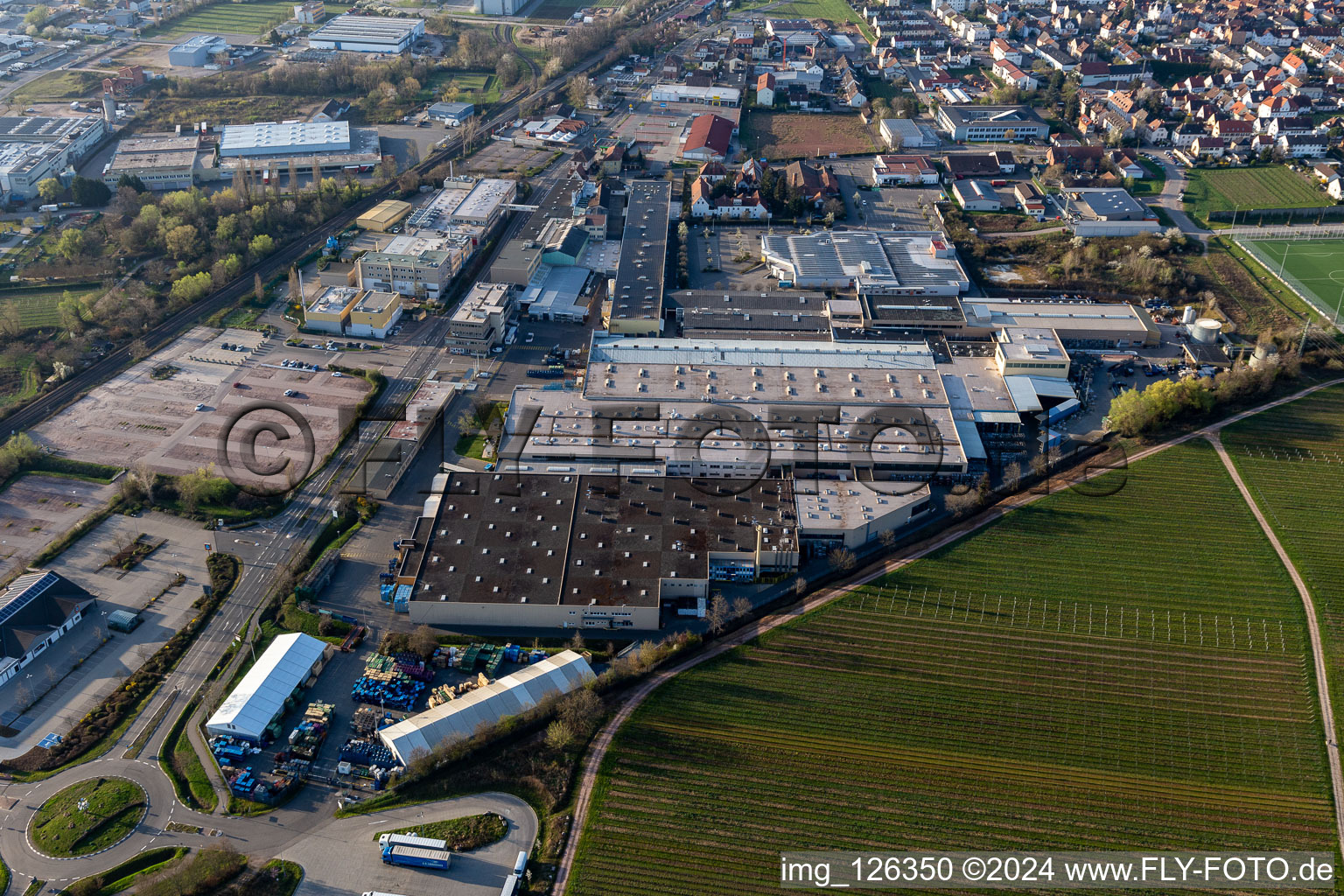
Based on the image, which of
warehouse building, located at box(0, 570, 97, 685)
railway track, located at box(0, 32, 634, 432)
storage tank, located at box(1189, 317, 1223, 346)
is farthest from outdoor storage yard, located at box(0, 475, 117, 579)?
storage tank, located at box(1189, 317, 1223, 346)

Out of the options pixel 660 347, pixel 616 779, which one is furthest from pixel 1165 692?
pixel 660 347

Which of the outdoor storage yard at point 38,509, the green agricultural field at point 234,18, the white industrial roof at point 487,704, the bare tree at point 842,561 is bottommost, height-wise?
the white industrial roof at point 487,704

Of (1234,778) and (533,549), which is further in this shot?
(533,549)

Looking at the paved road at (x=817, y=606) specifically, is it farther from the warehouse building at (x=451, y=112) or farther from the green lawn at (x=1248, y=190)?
the warehouse building at (x=451, y=112)

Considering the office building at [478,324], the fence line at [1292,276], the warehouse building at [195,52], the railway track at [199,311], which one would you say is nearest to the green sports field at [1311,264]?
the fence line at [1292,276]

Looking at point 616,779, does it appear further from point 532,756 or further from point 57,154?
point 57,154

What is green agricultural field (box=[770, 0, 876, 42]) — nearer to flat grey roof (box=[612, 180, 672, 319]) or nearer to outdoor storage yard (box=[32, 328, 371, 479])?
flat grey roof (box=[612, 180, 672, 319])
